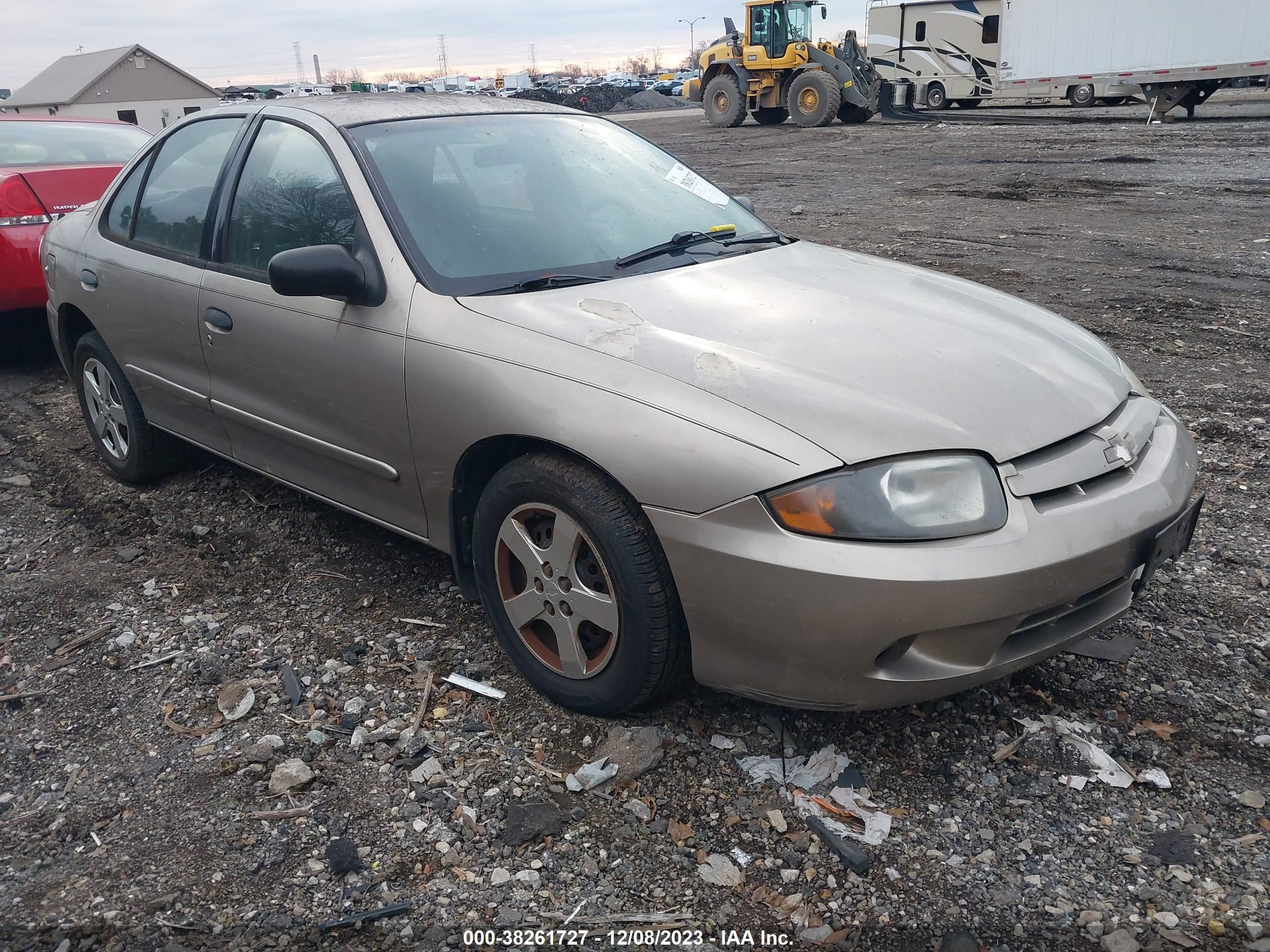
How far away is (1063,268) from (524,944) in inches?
294

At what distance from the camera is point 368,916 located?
214 cm

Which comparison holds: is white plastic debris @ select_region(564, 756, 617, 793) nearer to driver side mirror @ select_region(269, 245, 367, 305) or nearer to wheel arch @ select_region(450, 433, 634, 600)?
wheel arch @ select_region(450, 433, 634, 600)

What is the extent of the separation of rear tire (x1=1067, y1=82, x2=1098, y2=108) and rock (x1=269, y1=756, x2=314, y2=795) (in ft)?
88.2

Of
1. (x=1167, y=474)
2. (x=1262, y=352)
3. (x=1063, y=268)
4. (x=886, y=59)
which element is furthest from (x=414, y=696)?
(x=886, y=59)

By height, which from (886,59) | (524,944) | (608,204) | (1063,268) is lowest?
(524,944)

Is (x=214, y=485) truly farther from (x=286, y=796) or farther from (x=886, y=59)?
(x=886, y=59)

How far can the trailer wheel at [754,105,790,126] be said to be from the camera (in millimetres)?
26406

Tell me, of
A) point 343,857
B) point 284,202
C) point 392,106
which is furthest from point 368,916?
point 392,106

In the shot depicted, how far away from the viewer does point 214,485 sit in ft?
14.9

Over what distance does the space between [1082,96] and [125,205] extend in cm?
2609

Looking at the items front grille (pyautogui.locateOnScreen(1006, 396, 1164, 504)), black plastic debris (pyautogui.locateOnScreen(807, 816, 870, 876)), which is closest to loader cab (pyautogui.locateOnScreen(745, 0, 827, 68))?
front grille (pyautogui.locateOnScreen(1006, 396, 1164, 504))

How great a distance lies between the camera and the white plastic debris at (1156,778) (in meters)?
2.42

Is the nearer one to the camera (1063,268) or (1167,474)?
(1167,474)

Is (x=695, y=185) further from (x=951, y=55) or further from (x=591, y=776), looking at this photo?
(x=951, y=55)
